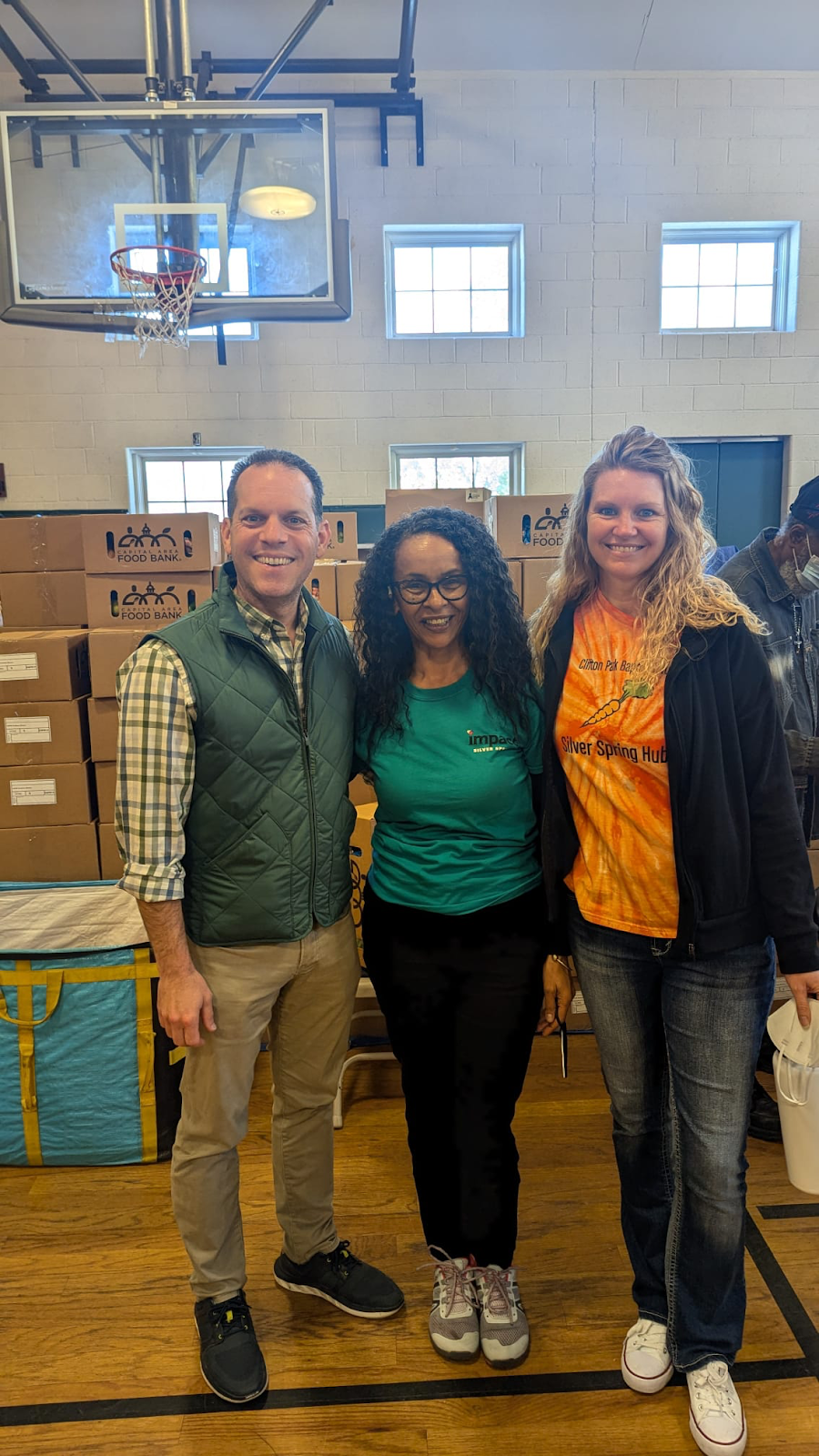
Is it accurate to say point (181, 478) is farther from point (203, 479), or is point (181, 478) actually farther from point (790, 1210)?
point (790, 1210)

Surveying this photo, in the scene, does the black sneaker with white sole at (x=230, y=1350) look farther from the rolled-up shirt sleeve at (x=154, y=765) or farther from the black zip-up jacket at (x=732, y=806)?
the black zip-up jacket at (x=732, y=806)

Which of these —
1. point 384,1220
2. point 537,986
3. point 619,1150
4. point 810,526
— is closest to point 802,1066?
point 619,1150

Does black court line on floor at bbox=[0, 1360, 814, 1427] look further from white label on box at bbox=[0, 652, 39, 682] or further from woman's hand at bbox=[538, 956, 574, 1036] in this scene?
white label on box at bbox=[0, 652, 39, 682]

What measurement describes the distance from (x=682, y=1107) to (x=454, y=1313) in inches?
24.0

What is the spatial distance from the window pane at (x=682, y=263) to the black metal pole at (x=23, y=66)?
3491 mm

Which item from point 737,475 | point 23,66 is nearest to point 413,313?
point 737,475

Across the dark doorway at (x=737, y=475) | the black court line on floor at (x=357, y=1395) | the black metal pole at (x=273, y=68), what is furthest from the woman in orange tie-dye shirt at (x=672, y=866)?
the dark doorway at (x=737, y=475)

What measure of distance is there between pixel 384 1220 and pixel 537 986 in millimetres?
826

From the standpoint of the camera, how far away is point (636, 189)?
4.89 m

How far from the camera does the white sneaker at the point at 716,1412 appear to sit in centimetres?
136

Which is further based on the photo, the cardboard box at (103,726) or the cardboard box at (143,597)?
the cardboard box at (143,597)

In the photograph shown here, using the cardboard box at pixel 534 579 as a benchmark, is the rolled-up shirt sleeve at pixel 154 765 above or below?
below

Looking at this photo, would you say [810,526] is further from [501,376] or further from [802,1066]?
[501,376]

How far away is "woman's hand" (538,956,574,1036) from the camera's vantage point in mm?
1515
